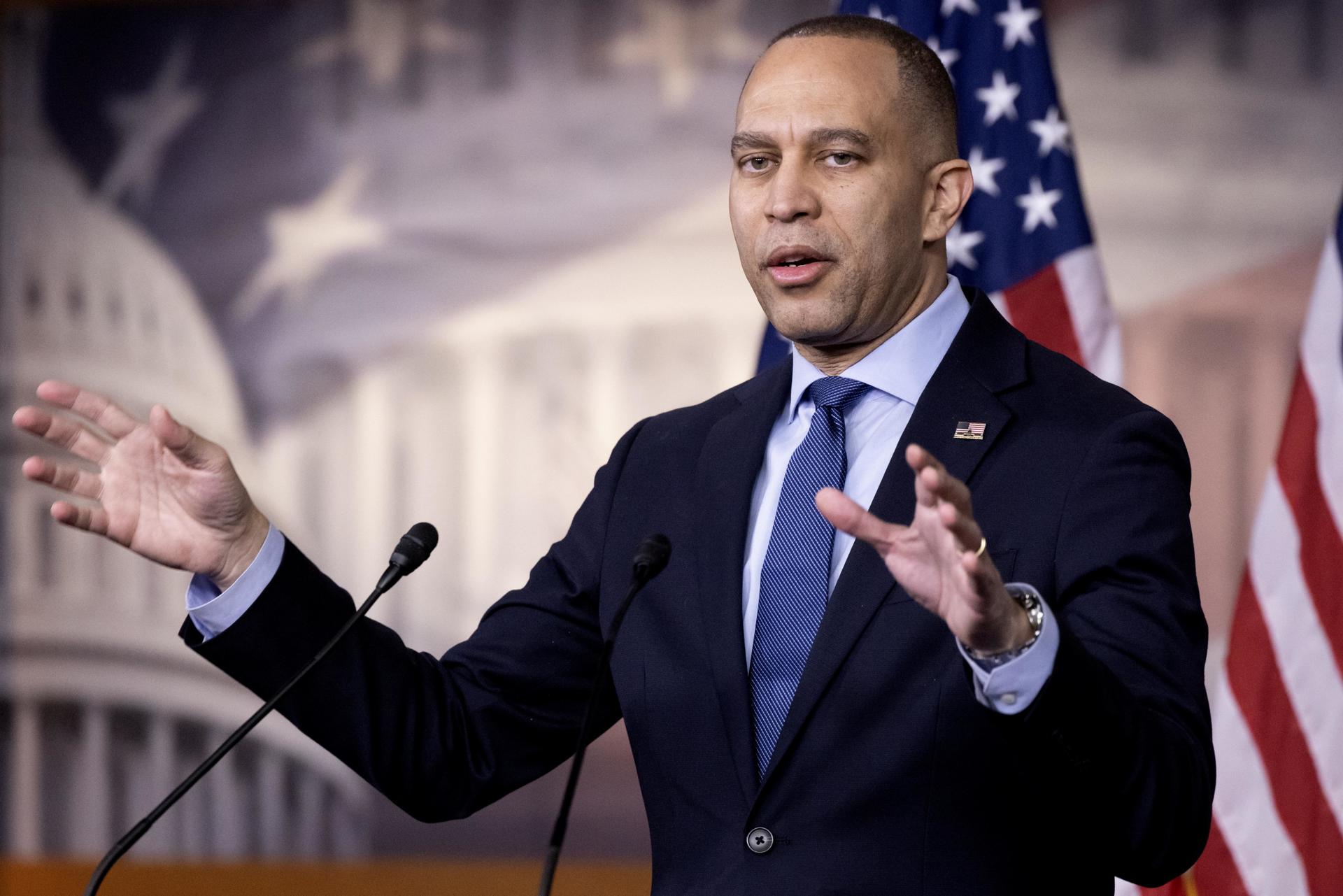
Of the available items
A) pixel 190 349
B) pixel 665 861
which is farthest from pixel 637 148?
pixel 665 861

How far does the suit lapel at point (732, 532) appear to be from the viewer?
158cm

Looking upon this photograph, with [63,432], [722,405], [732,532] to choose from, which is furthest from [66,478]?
[722,405]

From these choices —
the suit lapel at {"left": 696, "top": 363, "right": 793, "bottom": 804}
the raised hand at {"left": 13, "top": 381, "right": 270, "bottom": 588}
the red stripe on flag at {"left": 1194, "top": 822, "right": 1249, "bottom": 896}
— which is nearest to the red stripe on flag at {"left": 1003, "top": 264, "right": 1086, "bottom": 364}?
the red stripe on flag at {"left": 1194, "top": 822, "right": 1249, "bottom": 896}

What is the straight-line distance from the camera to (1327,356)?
2.73 m

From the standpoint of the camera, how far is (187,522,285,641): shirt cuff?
1.54 m

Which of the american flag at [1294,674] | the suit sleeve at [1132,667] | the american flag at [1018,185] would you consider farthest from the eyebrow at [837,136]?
the american flag at [1294,674]

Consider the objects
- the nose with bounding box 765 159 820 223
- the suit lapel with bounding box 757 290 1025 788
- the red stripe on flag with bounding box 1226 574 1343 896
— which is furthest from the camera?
the red stripe on flag with bounding box 1226 574 1343 896

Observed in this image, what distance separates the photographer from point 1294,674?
2.66m

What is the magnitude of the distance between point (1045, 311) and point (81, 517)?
1.83m

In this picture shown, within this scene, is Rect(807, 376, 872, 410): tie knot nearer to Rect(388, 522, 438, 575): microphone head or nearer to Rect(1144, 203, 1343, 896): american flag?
Rect(388, 522, 438, 575): microphone head

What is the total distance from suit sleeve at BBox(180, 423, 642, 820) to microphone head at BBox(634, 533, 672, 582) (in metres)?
0.36

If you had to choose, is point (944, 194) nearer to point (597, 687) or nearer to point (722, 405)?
point (722, 405)

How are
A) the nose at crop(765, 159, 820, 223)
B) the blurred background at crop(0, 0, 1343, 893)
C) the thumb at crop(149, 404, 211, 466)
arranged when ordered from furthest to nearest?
the blurred background at crop(0, 0, 1343, 893)
the nose at crop(765, 159, 820, 223)
the thumb at crop(149, 404, 211, 466)

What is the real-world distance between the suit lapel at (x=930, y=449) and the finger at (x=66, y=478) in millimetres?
726
